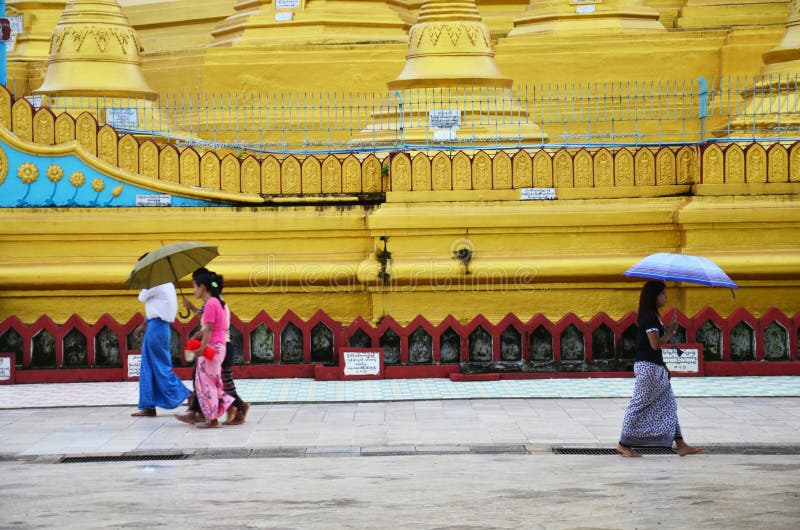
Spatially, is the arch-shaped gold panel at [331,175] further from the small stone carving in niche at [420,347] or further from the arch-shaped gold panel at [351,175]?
the small stone carving in niche at [420,347]

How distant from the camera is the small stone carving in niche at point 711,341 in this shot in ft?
45.0

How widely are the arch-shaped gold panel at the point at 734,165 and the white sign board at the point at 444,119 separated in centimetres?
298

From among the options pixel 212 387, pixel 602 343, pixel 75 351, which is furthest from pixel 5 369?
pixel 602 343

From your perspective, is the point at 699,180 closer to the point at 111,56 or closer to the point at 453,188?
the point at 453,188

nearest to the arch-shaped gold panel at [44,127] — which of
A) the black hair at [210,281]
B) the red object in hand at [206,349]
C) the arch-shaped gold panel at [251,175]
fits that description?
the arch-shaped gold panel at [251,175]

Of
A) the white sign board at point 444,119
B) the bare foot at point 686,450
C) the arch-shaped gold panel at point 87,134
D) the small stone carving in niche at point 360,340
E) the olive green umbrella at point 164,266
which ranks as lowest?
the bare foot at point 686,450

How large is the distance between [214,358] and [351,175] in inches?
194

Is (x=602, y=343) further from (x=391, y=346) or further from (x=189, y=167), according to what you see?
(x=189, y=167)

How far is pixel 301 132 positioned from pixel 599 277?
4.86 metres

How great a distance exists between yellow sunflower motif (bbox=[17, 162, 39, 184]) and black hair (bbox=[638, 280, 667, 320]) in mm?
7690

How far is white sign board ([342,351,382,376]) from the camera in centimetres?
1357

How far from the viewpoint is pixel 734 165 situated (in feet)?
49.2

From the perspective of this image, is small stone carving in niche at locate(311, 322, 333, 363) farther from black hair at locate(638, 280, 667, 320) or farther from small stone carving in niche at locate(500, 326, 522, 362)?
black hair at locate(638, 280, 667, 320)

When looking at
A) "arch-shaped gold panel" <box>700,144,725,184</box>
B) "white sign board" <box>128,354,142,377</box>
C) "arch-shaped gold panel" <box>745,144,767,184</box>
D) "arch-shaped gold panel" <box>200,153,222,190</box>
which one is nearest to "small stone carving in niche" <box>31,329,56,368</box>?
"white sign board" <box>128,354,142,377</box>
